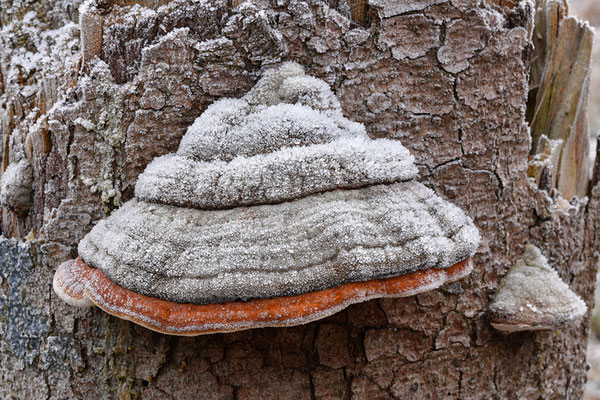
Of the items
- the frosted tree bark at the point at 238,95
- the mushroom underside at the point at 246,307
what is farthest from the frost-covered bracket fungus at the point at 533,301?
the mushroom underside at the point at 246,307

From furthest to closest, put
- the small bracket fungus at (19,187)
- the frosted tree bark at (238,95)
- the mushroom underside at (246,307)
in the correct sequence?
the small bracket fungus at (19,187) < the frosted tree bark at (238,95) < the mushroom underside at (246,307)

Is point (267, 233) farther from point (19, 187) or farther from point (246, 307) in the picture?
point (19, 187)

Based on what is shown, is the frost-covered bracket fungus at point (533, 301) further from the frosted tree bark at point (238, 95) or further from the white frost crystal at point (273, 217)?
the white frost crystal at point (273, 217)

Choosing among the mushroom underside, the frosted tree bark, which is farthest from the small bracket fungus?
the mushroom underside

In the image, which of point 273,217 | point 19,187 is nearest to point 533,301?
→ point 273,217

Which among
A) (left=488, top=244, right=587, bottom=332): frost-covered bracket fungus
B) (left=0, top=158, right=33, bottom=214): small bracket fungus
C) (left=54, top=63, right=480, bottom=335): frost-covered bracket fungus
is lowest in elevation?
(left=488, top=244, right=587, bottom=332): frost-covered bracket fungus

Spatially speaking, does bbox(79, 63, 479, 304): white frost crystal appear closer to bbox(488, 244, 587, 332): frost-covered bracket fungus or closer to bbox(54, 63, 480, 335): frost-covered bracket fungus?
bbox(54, 63, 480, 335): frost-covered bracket fungus
